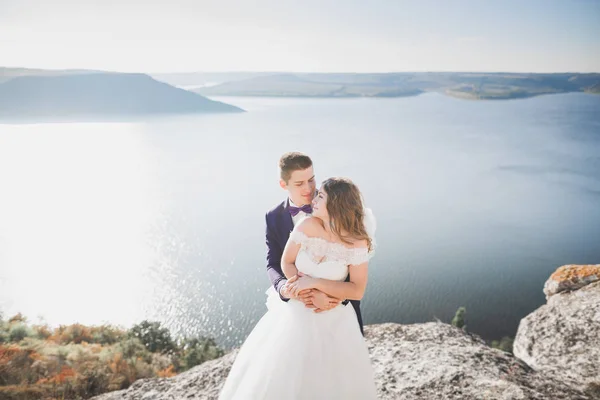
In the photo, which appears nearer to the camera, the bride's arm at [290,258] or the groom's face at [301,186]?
the bride's arm at [290,258]

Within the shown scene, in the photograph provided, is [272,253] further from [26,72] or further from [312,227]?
[26,72]

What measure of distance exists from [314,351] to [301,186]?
1184mm

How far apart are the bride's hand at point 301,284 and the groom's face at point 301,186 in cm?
65

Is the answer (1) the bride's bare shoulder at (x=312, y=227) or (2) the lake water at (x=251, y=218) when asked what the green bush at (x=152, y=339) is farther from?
(2) the lake water at (x=251, y=218)

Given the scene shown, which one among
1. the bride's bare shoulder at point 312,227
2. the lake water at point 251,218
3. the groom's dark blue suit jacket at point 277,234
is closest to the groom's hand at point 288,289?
the bride's bare shoulder at point 312,227

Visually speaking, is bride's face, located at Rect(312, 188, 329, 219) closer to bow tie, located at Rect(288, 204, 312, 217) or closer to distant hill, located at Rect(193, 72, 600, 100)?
bow tie, located at Rect(288, 204, 312, 217)

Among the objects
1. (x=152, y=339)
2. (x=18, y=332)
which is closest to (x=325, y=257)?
(x=18, y=332)

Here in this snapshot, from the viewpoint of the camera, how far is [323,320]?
9.07 ft

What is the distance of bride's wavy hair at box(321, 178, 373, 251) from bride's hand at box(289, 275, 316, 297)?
0.36m

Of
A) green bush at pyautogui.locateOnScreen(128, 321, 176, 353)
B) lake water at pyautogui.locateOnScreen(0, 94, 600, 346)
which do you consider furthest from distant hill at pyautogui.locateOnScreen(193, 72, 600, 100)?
green bush at pyautogui.locateOnScreen(128, 321, 176, 353)

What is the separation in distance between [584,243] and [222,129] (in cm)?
9983

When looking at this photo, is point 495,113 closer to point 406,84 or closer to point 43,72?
point 406,84

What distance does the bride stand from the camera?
2.60 meters

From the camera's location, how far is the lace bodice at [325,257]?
2.64 meters
